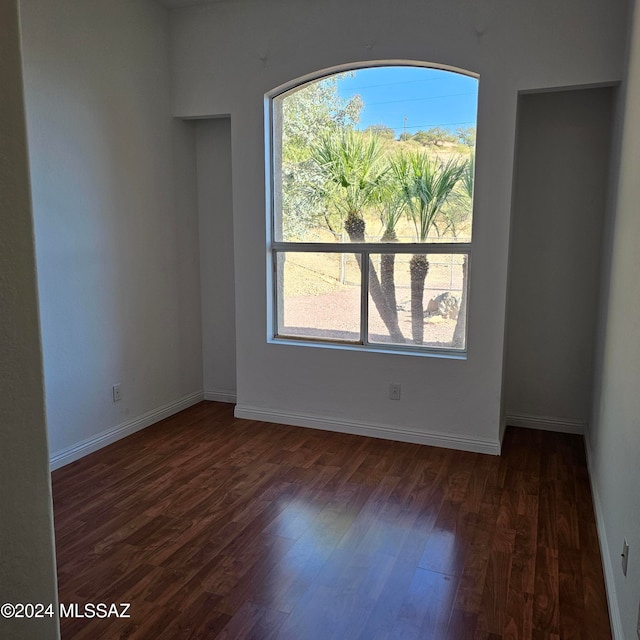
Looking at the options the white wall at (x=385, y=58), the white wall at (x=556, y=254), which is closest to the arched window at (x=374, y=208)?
the white wall at (x=385, y=58)

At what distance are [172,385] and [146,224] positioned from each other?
1.29 m

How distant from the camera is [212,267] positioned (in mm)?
4488

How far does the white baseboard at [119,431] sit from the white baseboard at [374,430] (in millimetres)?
519

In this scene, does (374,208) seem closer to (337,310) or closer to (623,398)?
(337,310)

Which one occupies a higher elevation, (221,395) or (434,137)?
(434,137)

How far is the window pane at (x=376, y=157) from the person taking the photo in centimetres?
353

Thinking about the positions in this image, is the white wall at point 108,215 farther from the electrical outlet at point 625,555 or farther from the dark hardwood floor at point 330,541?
the electrical outlet at point 625,555

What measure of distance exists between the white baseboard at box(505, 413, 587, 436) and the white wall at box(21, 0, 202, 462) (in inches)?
102

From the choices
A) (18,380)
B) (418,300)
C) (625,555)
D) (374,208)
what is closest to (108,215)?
(374,208)

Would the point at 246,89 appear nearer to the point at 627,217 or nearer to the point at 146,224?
the point at 146,224

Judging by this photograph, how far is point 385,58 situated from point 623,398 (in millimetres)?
2549

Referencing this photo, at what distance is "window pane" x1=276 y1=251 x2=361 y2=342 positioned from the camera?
3883 millimetres

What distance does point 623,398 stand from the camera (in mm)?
2143

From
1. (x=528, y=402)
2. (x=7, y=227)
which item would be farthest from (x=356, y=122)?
(x=7, y=227)
